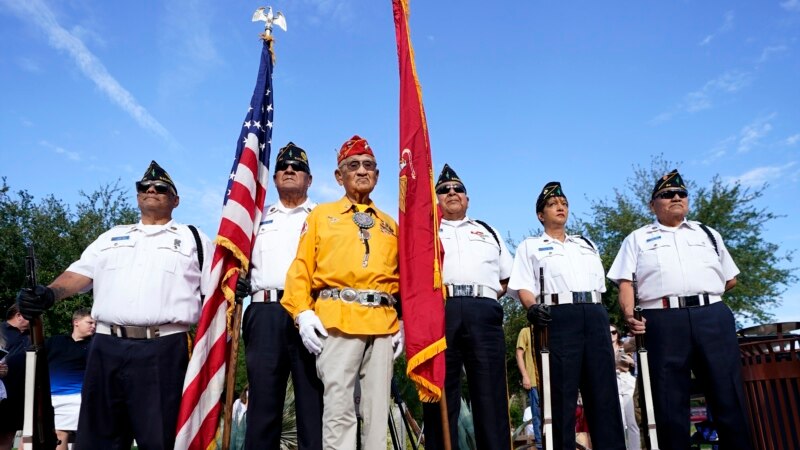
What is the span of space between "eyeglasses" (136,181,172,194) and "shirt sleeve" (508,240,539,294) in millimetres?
2989

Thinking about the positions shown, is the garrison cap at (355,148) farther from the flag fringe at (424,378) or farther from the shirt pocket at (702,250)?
the shirt pocket at (702,250)

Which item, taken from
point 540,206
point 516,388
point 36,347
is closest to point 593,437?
point 540,206

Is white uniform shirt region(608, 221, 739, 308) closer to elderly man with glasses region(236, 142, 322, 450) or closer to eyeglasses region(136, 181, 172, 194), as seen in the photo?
elderly man with glasses region(236, 142, 322, 450)

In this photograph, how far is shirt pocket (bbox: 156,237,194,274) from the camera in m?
4.74

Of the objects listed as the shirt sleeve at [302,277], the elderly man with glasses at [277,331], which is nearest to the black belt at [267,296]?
the elderly man with glasses at [277,331]

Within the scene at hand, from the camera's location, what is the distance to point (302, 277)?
3971 millimetres

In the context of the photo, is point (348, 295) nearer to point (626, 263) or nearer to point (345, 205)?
point (345, 205)

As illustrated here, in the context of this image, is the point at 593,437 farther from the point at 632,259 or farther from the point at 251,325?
the point at 251,325

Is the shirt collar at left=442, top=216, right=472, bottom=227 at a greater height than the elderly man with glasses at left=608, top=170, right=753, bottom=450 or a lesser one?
greater

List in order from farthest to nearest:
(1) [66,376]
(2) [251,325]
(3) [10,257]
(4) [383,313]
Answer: (3) [10,257] < (1) [66,376] < (2) [251,325] < (4) [383,313]

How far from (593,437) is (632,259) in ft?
5.17

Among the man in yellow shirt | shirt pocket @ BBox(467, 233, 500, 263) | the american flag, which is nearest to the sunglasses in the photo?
the american flag

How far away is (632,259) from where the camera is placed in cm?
569

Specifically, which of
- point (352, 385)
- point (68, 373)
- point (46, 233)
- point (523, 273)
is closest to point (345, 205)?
point (352, 385)
